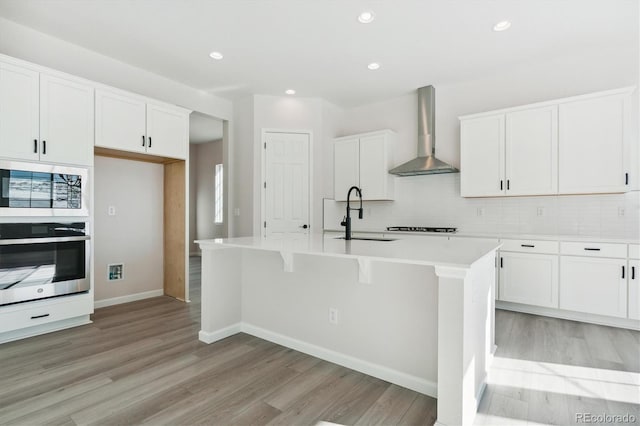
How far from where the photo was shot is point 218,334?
9.12ft

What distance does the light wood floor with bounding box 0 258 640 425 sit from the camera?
5.76ft

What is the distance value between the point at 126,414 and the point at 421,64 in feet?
13.7

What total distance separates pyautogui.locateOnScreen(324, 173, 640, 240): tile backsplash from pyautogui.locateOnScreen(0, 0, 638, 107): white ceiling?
5.10 ft

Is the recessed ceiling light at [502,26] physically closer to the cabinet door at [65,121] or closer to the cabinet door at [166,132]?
the cabinet door at [166,132]

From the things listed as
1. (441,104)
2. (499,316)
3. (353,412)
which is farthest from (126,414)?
(441,104)

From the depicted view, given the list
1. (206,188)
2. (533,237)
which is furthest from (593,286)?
(206,188)

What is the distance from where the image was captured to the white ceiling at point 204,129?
593 centimetres

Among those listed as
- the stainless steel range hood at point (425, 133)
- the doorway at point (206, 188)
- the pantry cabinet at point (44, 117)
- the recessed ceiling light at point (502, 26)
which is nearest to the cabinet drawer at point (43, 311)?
the pantry cabinet at point (44, 117)

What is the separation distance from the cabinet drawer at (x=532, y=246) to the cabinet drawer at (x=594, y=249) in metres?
0.08

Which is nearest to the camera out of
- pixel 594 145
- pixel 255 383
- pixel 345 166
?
pixel 255 383

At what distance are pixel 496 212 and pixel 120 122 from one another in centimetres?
455

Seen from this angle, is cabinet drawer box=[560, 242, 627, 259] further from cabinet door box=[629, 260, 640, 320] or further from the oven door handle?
the oven door handle

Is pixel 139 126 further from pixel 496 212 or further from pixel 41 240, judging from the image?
pixel 496 212

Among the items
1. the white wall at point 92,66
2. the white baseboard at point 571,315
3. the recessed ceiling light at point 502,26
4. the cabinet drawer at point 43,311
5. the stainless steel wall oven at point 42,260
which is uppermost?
the recessed ceiling light at point 502,26
